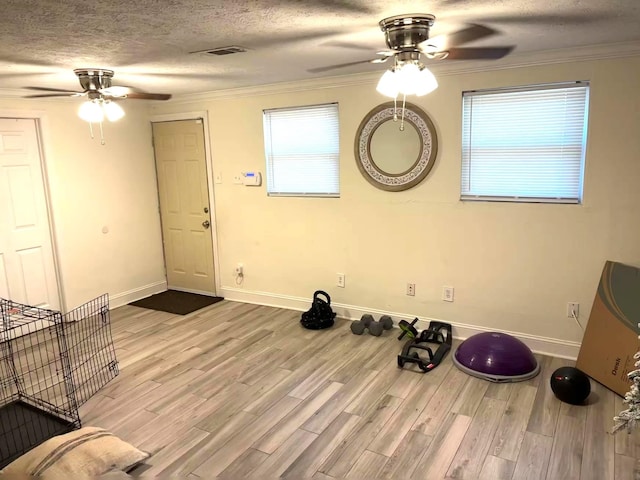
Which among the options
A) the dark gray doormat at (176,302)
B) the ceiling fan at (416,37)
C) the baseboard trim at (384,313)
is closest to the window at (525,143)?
the ceiling fan at (416,37)

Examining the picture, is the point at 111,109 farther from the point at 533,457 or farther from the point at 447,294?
the point at 533,457

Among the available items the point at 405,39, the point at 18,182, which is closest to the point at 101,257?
the point at 18,182

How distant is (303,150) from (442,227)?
1582mm

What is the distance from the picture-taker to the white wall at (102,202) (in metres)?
4.59

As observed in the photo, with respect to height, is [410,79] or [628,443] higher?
[410,79]

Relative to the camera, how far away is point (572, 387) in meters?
2.91

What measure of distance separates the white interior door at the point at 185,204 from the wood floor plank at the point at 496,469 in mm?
3752

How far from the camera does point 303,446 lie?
8.66 feet

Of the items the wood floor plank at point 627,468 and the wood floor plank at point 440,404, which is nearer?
the wood floor plank at point 627,468

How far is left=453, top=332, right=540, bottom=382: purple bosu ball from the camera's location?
329cm

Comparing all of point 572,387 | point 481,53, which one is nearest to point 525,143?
point 481,53

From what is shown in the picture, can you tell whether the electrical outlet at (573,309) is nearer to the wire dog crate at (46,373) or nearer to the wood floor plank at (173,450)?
the wood floor plank at (173,450)

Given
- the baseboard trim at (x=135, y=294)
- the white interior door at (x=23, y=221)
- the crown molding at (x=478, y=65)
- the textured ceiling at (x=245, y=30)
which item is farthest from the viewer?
the baseboard trim at (x=135, y=294)

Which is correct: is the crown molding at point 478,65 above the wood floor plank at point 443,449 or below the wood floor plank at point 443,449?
above
